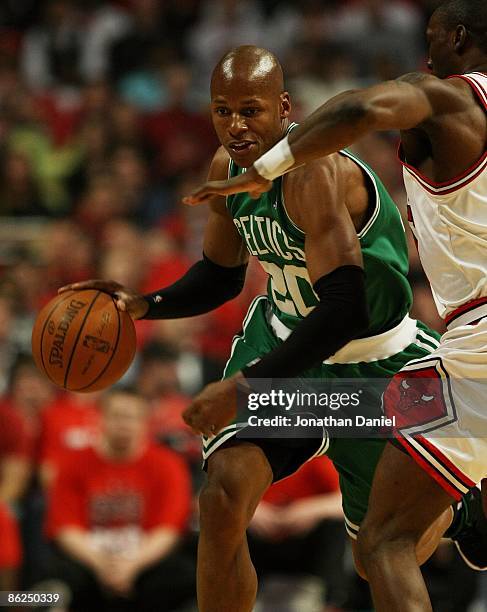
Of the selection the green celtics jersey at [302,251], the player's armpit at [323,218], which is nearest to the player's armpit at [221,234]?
the green celtics jersey at [302,251]

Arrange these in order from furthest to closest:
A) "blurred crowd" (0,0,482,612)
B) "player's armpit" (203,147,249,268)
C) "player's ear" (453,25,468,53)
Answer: "blurred crowd" (0,0,482,612)
"player's armpit" (203,147,249,268)
"player's ear" (453,25,468,53)

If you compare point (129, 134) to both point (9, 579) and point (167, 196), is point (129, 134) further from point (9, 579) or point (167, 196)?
point (9, 579)

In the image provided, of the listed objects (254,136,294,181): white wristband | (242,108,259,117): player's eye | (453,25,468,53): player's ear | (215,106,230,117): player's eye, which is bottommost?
(254,136,294,181): white wristband

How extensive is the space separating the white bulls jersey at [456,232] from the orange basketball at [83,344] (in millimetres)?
1160

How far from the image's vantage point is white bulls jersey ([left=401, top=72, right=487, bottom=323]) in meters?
3.52

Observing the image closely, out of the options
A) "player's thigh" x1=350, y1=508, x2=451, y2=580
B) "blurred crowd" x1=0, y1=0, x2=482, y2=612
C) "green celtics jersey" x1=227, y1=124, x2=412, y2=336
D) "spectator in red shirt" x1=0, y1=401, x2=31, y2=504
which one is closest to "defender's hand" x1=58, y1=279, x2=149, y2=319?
"green celtics jersey" x1=227, y1=124, x2=412, y2=336

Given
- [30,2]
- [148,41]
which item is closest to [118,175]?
[148,41]

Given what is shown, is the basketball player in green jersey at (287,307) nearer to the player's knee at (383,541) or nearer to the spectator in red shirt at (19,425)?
the player's knee at (383,541)

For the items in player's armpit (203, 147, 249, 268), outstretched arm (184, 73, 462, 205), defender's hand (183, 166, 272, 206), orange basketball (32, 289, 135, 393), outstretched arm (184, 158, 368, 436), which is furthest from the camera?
player's armpit (203, 147, 249, 268)

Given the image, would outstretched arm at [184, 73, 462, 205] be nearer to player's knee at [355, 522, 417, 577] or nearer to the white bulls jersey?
the white bulls jersey

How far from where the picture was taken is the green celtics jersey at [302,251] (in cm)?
386

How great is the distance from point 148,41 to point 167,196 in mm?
2206

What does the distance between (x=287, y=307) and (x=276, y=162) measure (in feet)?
2.79

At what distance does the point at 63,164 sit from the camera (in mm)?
10336
